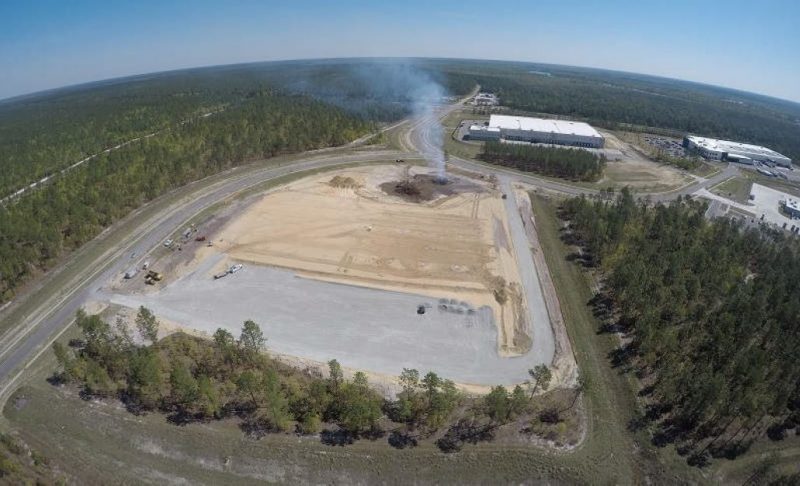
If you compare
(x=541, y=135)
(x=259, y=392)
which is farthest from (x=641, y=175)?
(x=259, y=392)

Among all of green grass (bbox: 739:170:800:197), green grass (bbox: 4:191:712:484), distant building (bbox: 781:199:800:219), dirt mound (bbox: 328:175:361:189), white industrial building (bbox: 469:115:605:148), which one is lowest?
green grass (bbox: 4:191:712:484)

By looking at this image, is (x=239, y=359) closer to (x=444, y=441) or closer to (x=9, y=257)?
(x=444, y=441)

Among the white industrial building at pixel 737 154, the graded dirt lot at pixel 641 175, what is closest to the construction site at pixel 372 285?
the graded dirt lot at pixel 641 175

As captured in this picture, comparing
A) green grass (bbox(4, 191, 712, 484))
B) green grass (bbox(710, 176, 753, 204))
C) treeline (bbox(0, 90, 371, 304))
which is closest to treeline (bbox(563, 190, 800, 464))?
green grass (bbox(4, 191, 712, 484))

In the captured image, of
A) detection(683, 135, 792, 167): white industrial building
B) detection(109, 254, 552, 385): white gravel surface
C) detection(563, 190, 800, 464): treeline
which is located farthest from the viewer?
detection(683, 135, 792, 167): white industrial building

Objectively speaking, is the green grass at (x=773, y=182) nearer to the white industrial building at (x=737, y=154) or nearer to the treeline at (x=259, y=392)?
the white industrial building at (x=737, y=154)

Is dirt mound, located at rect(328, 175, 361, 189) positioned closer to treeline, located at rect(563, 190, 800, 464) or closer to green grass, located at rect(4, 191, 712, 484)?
treeline, located at rect(563, 190, 800, 464)

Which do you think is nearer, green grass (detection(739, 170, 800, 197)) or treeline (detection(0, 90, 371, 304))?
treeline (detection(0, 90, 371, 304))
